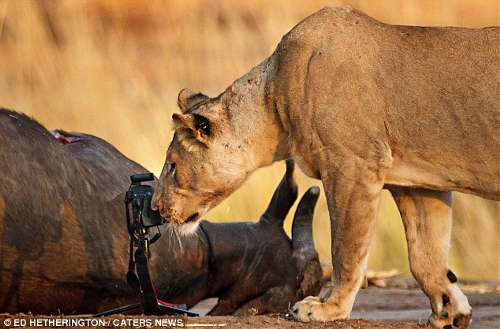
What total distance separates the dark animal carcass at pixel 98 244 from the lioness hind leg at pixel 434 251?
1.04 metres

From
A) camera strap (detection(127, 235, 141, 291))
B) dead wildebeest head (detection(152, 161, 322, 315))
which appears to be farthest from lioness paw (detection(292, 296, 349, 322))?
dead wildebeest head (detection(152, 161, 322, 315))

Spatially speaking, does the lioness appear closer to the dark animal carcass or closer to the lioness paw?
the lioness paw

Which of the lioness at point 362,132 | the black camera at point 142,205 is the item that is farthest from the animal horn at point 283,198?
the black camera at point 142,205

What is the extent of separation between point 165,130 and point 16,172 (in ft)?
14.0

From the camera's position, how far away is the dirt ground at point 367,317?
5656mm

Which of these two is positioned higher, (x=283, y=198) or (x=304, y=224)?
(x=283, y=198)

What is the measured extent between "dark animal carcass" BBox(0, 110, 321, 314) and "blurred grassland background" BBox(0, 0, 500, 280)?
82.1 inches

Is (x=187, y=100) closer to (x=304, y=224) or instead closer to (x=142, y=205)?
(x=142, y=205)

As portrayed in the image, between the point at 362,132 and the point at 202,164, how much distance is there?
0.86 meters

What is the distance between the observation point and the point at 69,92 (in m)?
11.5

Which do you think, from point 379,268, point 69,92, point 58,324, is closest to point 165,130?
point 69,92

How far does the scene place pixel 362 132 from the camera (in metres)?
5.98

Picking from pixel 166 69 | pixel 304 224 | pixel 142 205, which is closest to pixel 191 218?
pixel 142 205

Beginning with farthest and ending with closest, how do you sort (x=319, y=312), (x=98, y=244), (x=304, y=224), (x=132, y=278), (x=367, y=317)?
1. (x=304, y=224)
2. (x=367, y=317)
3. (x=98, y=244)
4. (x=132, y=278)
5. (x=319, y=312)
